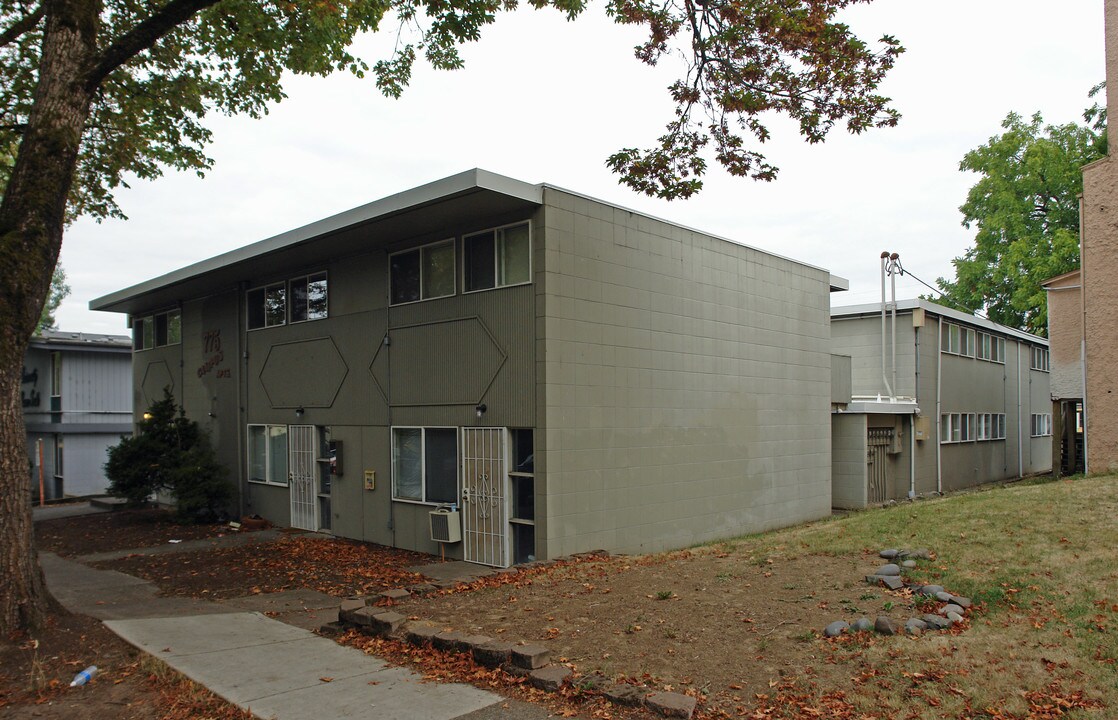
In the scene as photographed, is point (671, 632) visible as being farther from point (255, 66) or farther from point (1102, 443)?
point (1102, 443)

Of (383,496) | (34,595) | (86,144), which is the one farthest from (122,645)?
(86,144)

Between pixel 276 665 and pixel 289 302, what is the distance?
38.8 feet

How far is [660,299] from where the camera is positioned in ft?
45.6

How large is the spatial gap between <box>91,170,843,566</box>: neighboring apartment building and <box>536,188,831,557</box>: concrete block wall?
0.04 metres

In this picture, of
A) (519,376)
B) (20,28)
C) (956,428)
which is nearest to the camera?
(20,28)

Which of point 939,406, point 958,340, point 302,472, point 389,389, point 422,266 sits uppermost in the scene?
point 422,266

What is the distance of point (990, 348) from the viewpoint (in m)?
27.9

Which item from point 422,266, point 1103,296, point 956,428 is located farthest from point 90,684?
point 956,428

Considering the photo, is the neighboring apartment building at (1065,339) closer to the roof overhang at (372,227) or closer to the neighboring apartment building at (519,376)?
the neighboring apartment building at (519,376)

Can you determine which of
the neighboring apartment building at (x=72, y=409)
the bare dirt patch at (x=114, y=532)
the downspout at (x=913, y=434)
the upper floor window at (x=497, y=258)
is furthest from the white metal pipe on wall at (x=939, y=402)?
the neighboring apartment building at (x=72, y=409)

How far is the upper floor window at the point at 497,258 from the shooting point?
39.7 feet

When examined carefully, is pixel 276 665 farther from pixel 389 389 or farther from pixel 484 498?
pixel 389 389

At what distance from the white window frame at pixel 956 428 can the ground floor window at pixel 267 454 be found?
1877 cm

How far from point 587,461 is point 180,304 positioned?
594 inches
